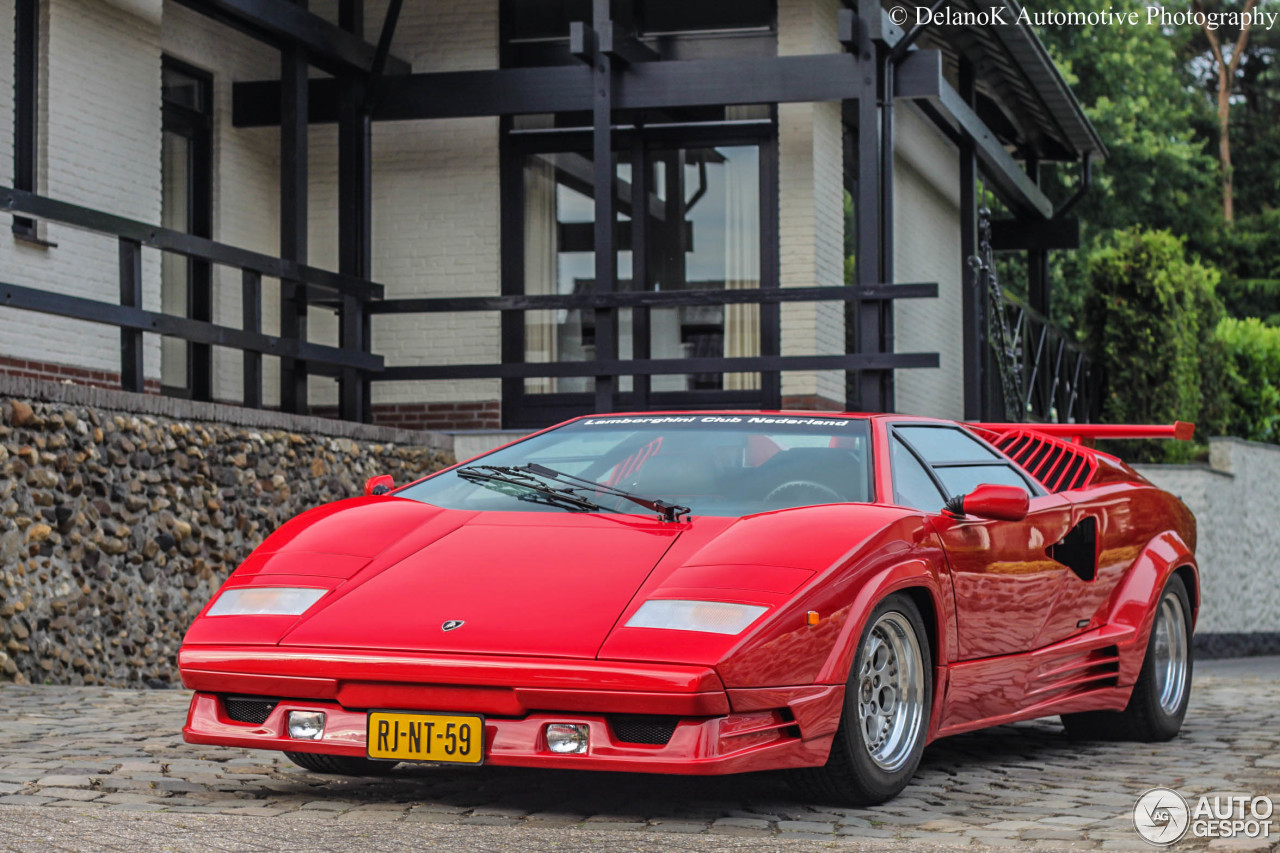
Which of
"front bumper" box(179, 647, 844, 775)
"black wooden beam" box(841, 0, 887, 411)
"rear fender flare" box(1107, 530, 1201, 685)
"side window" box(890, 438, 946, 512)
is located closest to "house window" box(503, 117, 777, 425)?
"black wooden beam" box(841, 0, 887, 411)

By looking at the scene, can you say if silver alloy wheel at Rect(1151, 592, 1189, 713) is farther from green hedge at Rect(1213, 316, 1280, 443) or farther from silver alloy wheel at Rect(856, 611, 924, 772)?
→ green hedge at Rect(1213, 316, 1280, 443)

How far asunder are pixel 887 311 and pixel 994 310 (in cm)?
286

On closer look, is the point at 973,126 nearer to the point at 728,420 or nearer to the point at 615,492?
the point at 728,420

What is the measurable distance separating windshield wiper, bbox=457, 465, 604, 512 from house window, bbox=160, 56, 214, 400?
25.8 ft

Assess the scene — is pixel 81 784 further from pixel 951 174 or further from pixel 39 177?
pixel 951 174

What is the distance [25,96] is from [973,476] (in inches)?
283

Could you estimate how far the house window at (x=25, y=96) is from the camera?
1066 centimetres

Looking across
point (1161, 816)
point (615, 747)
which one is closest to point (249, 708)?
point (615, 747)

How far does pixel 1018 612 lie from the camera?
6.06 metres

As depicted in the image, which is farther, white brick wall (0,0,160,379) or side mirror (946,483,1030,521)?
white brick wall (0,0,160,379)

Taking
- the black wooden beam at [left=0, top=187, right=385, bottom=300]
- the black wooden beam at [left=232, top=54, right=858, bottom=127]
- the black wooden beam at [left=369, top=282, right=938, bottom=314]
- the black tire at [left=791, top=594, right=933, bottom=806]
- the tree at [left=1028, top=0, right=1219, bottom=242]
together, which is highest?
the tree at [left=1028, top=0, right=1219, bottom=242]

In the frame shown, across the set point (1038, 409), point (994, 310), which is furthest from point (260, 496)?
point (1038, 409)

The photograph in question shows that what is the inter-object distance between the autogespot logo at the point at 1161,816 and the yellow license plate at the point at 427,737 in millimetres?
1801

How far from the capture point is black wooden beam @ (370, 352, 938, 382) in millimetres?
12367
